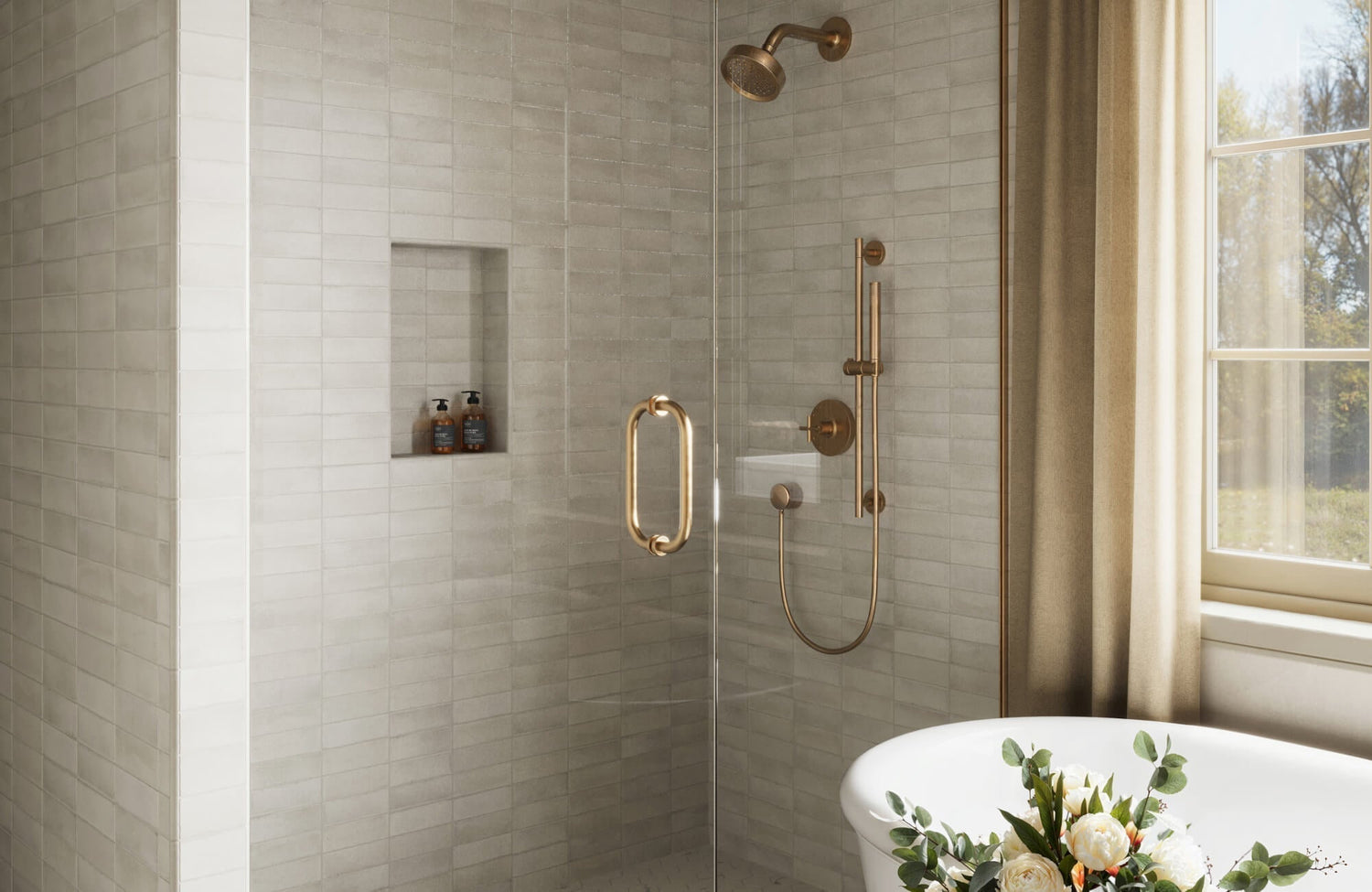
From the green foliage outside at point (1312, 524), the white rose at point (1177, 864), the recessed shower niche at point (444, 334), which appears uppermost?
the recessed shower niche at point (444, 334)

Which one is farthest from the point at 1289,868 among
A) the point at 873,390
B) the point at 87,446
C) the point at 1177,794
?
the point at 87,446

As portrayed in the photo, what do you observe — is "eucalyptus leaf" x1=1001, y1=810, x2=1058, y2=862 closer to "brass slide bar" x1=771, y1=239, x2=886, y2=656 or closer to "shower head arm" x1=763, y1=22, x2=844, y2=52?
"brass slide bar" x1=771, y1=239, x2=886, y2=656

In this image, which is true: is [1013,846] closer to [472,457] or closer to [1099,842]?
[1099,842]

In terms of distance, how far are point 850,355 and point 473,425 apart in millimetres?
809

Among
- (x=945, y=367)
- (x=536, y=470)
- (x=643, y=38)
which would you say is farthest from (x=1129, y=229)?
(x=536, y=470)

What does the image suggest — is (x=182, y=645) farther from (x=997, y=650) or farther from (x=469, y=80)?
(x=997, y=650)

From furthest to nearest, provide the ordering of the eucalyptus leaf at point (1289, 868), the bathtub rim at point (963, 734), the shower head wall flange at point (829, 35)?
the shower head wall flange at point (829, 35)
the bathtub rim at point (963, 734)
the eucalyptus leaf at point (1289, 868)

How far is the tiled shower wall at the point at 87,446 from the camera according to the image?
2424mm

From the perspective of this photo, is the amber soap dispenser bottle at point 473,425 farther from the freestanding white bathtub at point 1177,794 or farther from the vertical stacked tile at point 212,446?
the freestanding white bathtub at point 1177,794

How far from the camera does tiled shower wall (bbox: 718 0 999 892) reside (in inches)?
93.0

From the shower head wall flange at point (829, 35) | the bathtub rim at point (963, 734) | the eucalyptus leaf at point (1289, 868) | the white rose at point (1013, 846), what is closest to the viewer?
the eucalyptus leaf at point (1289, 868)

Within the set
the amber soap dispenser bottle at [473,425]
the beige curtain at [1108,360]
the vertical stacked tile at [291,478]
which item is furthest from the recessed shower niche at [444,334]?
the beige curtain at [1108,360]

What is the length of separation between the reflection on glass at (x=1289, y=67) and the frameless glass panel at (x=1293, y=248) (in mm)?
64

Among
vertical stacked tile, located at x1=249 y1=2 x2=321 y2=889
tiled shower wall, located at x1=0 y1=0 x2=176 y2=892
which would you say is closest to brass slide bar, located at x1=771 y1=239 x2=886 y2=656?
vertical stacked tile, located at x1=249 y1=2 x2=321 y2=889
